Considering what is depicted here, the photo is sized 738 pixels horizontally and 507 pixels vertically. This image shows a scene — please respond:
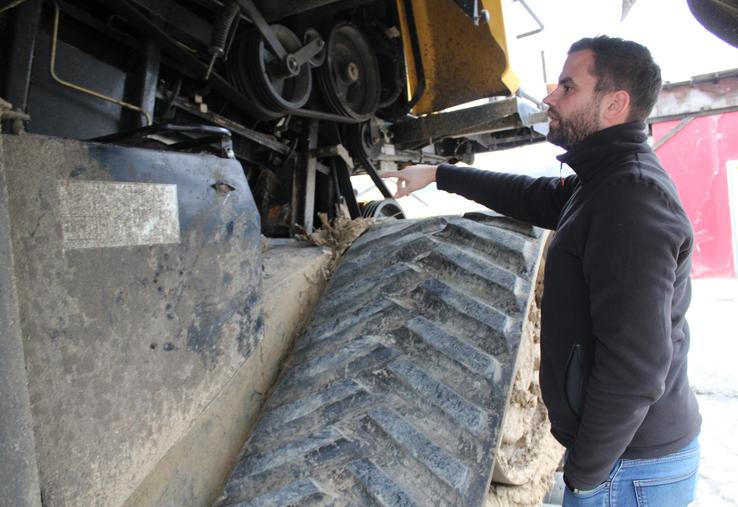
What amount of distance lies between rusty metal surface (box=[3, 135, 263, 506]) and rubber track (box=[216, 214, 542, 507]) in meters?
0.23

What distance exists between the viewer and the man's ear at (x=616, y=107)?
4.25 ft

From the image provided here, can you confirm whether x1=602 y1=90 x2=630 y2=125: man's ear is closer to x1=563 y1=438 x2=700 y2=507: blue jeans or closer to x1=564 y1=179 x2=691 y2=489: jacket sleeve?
x1=564 y1=179 x2=691 y2=489: jacket sleeve

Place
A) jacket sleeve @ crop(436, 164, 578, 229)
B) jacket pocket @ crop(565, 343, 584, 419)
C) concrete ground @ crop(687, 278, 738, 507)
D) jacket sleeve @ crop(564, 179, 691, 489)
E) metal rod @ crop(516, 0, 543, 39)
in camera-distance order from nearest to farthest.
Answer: jacket sleeve @ crop(564, 179, 691, 489) → jacket pocket @ crop(565, 343, 584, 419) → jacket sleeve @ crop(436, 164, 578, 229) → concrete ground @ crop(687, 278, 738, 507) → metal rod @ crop(516, 0, 543, 39)

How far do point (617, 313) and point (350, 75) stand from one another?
74.2 inches

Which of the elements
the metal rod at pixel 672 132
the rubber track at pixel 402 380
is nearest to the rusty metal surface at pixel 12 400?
the rubber track at pixel 402 380

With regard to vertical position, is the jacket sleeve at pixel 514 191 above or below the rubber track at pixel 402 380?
above

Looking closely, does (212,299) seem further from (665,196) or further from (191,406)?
(665,196)

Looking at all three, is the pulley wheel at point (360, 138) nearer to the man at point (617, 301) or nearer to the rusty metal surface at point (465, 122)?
the rusty metal surface at point (465, 122)

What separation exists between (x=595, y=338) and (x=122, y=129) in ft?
4.82

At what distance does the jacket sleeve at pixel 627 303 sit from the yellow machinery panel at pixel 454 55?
169 centimetres

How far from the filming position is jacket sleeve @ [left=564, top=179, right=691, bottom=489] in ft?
3.58

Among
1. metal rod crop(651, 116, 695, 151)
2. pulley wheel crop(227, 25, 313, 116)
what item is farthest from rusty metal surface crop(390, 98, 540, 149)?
metal rod crop(651, 116, 695, 151)

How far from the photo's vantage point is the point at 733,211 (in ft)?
33.3

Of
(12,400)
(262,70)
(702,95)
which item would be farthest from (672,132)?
(12,400)
